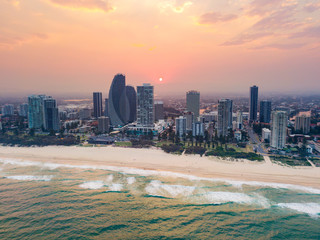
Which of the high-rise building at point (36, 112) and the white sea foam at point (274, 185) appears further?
the high-rise building at point (36, 112)

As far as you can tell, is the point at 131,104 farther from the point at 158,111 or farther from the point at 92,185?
the point at 92,185

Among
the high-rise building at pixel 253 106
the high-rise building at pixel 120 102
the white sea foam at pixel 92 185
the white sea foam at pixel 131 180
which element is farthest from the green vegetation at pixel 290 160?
the high-rise building at pixel 120 102

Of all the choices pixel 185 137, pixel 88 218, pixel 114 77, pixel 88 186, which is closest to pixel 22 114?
pixel 114 77

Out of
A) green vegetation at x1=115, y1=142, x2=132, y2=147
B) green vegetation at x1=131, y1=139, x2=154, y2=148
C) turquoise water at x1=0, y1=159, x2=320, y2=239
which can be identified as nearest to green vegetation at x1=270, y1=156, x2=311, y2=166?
turquoise water at x1=0, y1=159, x2=320, y2=239

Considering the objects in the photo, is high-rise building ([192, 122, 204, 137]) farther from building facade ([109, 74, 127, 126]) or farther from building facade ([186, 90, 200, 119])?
building facade ([186, 90, 200, 119])

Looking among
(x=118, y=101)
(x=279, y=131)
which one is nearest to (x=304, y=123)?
(x=279, y=131)

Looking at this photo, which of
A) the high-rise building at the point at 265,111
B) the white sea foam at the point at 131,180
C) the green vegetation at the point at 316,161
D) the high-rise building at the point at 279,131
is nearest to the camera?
the white sea foam at the point at 131,180

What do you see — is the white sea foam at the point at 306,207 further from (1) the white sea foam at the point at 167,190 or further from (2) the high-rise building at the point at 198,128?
(2) the high-rise building at the point at 198,128
